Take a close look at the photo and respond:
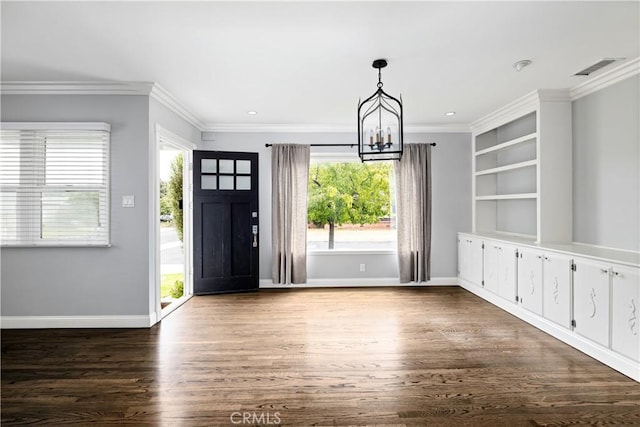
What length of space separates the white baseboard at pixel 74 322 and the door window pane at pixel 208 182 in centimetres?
202

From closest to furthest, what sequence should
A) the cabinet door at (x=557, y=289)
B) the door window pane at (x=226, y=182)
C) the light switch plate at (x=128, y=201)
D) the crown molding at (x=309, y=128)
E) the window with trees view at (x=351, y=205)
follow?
the cabinet door at (x=557, y=289) < the light switch plate at (x=128, y=201) < the door window pane at (x=226, y=182) < the crown molding at (x=309, y=128) < the window with trees view at (x=351, y=205)

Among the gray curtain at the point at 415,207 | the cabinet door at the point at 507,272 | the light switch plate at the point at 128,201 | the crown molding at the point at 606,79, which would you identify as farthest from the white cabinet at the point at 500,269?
the light switch plate at the point at 128,201

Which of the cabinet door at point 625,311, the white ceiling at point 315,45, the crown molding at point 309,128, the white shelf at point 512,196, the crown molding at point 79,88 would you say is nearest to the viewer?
the white ceiling at point 315,45

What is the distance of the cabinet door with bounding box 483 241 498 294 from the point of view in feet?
15.0

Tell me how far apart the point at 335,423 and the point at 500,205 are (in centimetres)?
450

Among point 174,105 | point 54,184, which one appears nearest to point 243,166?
point 174,105

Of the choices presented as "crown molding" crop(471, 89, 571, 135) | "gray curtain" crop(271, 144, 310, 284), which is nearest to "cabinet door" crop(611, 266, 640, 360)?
"crown molding" crop(471, 89, 571, 135)

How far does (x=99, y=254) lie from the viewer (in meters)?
3.79

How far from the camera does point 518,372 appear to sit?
2744mm

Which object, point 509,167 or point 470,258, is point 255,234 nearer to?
point 470,258

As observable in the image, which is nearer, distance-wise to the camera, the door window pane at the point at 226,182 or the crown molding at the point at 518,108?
the crown molding at the point at 518,108

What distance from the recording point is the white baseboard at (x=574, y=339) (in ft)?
8.80

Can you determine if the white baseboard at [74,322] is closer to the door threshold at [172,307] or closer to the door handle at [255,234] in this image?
the door threshold at [172,307]

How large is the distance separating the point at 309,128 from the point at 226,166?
1.40m
